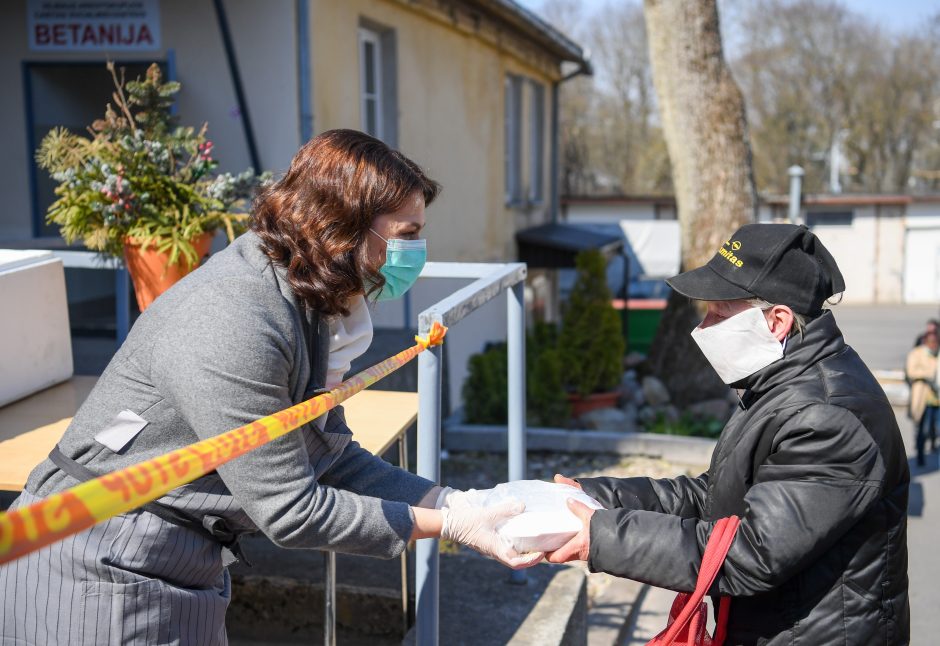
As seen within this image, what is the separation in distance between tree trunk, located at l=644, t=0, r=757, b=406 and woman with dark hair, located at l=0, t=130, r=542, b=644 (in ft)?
27.1

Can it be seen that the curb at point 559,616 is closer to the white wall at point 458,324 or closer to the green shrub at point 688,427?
the white wall at point 458,324

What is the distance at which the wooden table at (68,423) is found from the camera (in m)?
2.50

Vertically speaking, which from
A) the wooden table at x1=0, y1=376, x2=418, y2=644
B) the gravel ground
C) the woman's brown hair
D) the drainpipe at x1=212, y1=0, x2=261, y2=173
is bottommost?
the gravel ground

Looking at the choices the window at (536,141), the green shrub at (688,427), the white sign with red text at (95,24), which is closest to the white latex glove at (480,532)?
the white sign with red text at (95,24)

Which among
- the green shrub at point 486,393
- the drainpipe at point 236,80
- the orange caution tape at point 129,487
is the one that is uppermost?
the drainpipe at point 236,80

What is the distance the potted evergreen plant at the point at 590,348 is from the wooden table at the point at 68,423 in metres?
6.45

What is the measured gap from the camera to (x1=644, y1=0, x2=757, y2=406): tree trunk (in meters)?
9.57

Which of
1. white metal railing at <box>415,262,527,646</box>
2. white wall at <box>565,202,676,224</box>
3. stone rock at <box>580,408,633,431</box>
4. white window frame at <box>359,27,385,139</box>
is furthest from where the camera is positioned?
white wall at <box>565,202,676,224</box>

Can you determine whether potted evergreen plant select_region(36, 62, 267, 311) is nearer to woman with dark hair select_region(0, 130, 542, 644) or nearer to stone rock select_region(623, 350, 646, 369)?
woman with dark hair select_region(0, 130, 542, 644)

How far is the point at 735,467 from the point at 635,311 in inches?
522

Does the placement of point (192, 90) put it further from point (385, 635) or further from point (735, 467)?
point (735, 467)

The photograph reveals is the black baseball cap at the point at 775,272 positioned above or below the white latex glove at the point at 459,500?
above

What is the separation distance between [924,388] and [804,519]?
8.82 metres

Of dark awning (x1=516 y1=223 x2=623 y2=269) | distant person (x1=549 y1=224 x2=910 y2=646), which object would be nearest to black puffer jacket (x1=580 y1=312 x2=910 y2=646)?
distant person (x1=549 y1=224 x2=910 y2=646)
